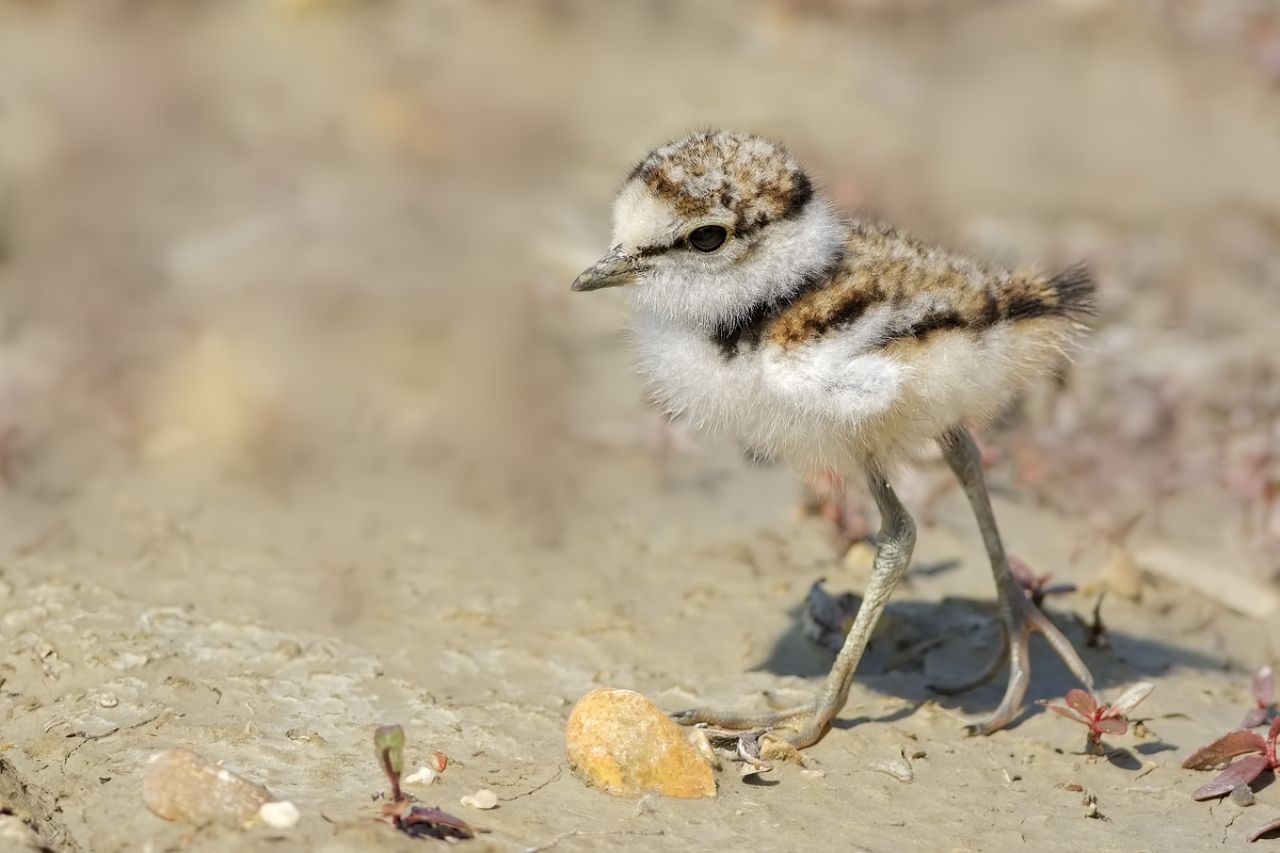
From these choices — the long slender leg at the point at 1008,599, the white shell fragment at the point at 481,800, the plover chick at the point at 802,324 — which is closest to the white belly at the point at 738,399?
the plover chick at the point at 802,324

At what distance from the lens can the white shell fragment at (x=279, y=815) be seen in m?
2.35

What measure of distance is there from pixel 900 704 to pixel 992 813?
488 millimetres

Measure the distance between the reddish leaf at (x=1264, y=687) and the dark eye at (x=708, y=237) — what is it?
4.87 ft

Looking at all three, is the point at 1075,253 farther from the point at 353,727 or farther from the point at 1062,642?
the point at 353,727

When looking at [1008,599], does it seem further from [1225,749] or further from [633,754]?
[633,754]

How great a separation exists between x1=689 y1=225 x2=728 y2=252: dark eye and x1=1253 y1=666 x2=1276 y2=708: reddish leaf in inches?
58.4

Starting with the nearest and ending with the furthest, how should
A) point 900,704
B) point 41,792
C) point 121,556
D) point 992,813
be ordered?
1. point 41,792
2. point 992,813
3. point 900,704
4. point 121,556

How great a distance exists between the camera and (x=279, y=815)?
7.74 feet

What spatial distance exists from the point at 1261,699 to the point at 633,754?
1403 mm

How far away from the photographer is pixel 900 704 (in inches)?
127

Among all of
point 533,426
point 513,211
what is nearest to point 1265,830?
point 533,426

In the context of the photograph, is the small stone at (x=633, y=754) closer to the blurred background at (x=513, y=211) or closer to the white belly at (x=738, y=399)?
the white belly at (x=738, y=399)

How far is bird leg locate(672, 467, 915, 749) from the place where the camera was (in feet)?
9.77

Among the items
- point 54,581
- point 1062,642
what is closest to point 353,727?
point 54,581
